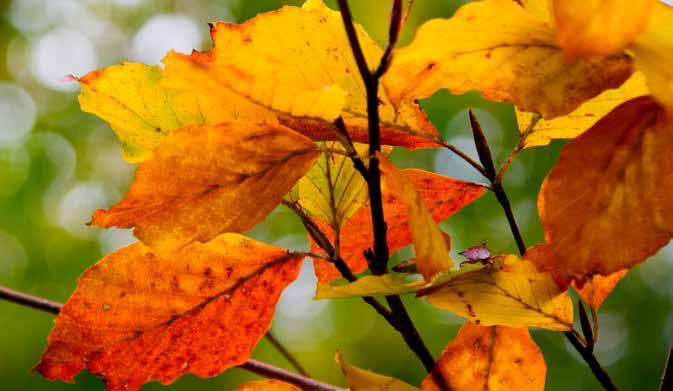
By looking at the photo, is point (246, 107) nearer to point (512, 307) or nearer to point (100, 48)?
point (512, 307)

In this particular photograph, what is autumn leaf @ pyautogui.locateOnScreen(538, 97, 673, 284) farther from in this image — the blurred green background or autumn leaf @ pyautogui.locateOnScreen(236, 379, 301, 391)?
the blurred green background

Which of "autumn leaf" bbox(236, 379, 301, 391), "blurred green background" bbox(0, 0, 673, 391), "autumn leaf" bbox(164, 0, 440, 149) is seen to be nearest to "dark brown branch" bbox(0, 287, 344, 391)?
"autumn leaf" bbox(236, 379, 301, 391)

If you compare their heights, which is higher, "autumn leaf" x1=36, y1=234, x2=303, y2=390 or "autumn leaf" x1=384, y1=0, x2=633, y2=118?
"autumn leaf" x1=384, y1=0, x2=633, y2=118

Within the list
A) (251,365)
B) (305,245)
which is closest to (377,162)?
(251,365)

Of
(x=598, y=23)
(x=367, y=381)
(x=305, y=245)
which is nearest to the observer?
(x=598, y=23)

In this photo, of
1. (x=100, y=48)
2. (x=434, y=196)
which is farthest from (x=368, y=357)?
(x=434, y=196)

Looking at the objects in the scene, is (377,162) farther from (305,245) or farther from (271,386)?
(305,245)
